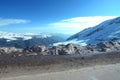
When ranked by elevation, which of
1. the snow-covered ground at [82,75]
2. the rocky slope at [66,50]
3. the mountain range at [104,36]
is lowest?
the snow-covered ground at [82,75]

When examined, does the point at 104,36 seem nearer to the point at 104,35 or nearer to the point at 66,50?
the point at 104,35

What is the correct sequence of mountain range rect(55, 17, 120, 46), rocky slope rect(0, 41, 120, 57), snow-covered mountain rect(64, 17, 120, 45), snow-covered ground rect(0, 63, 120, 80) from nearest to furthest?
1. snow-covered ground rect(0, 63, 120, 80)
2. rocky slope rect(0, 41, 120, 57)
3. mountain range rect(55, 17, 120, 46)
4. snow-covered mountain rect(64, 17, 120, 45)

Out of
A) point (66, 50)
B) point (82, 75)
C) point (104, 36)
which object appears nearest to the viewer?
point (82, 75)

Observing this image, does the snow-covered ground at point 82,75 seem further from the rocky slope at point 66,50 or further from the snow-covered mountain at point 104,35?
the snow-covered mountain at point 104,35

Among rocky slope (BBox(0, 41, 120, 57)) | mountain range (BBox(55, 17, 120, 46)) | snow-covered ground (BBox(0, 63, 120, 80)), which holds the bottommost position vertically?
snow-covered ground (BBox(0, 63, 120, 80))

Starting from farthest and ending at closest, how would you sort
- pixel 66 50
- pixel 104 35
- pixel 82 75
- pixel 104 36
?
pixel 104 35, pixel 104 36, pixel 66 50, pixel 82 75

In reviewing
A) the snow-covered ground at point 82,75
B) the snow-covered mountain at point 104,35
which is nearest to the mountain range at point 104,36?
the snow-covered mountain at point 104,35

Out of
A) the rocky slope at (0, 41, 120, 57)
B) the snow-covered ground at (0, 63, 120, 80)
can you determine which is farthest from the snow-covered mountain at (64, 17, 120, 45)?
the snow-covered ground at (0, 63, 120, 80)

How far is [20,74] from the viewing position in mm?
32281

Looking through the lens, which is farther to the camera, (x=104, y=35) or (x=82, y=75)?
(x=104, y=35)

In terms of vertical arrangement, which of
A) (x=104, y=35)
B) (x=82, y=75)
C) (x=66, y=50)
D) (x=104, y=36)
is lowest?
(x=82, y=75)

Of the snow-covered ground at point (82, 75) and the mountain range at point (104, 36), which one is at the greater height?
the mountain range at point (104, 36)

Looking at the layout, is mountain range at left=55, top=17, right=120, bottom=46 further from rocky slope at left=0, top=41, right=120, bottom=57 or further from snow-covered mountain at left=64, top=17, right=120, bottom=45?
rocky slope at left=0, top=41, right=120, bottom=57

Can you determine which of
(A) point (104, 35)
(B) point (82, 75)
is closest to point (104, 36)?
(A) point (104, 35)
